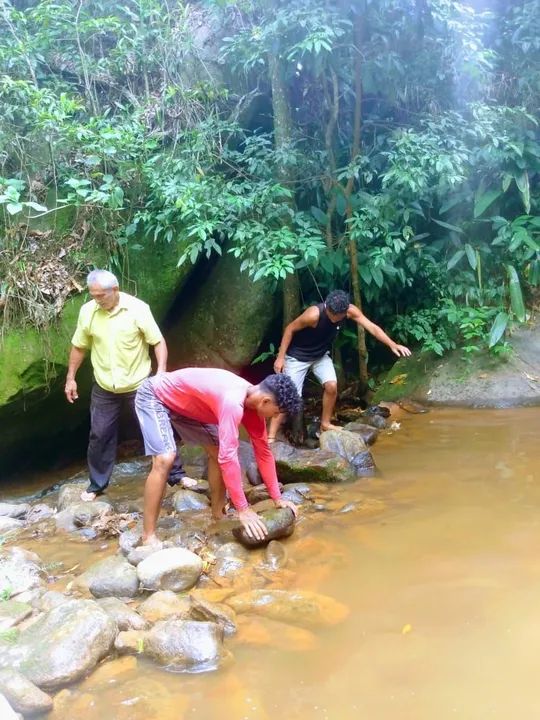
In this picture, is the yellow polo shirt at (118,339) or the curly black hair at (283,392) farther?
the yellow polo shirt at (118,339)

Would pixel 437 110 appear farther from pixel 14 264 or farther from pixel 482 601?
pixel 482 601

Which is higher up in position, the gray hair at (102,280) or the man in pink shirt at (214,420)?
the gray hair at (102,280)

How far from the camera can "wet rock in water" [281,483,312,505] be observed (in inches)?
176

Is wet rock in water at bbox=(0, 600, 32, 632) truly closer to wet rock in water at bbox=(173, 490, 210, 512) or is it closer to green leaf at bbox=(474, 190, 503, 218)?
wet rock in water at bbox=(173, 490, 210, 512)

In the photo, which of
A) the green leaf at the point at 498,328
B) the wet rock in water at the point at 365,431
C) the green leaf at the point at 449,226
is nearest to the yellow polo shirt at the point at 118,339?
the wet rock in water at the point at 365,431

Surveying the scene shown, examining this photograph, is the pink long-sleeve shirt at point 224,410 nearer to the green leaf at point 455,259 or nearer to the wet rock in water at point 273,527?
the wet rock in water at point 273,527

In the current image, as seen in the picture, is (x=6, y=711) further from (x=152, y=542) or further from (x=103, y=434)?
(x=103, y=434)

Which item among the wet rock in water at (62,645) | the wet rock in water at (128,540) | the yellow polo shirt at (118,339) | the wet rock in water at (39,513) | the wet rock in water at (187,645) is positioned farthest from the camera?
the wet rock in water at (39,513)

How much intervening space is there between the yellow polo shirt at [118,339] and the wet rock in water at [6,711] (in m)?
2.59

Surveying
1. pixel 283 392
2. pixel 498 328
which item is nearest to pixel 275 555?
pixel 283 392

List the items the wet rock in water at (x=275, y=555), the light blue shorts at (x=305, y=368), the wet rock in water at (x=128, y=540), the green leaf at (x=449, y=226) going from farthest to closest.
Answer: the green leaf at (x=449, y=226) → the light blue shorts at (x=305, y=368) → the wet rock in water at (x=128, y=540) → the wet rock in water at (x=275, y=555)

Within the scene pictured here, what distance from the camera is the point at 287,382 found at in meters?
3.23

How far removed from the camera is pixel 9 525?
461 centimetres

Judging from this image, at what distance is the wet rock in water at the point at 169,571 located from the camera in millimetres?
3287
